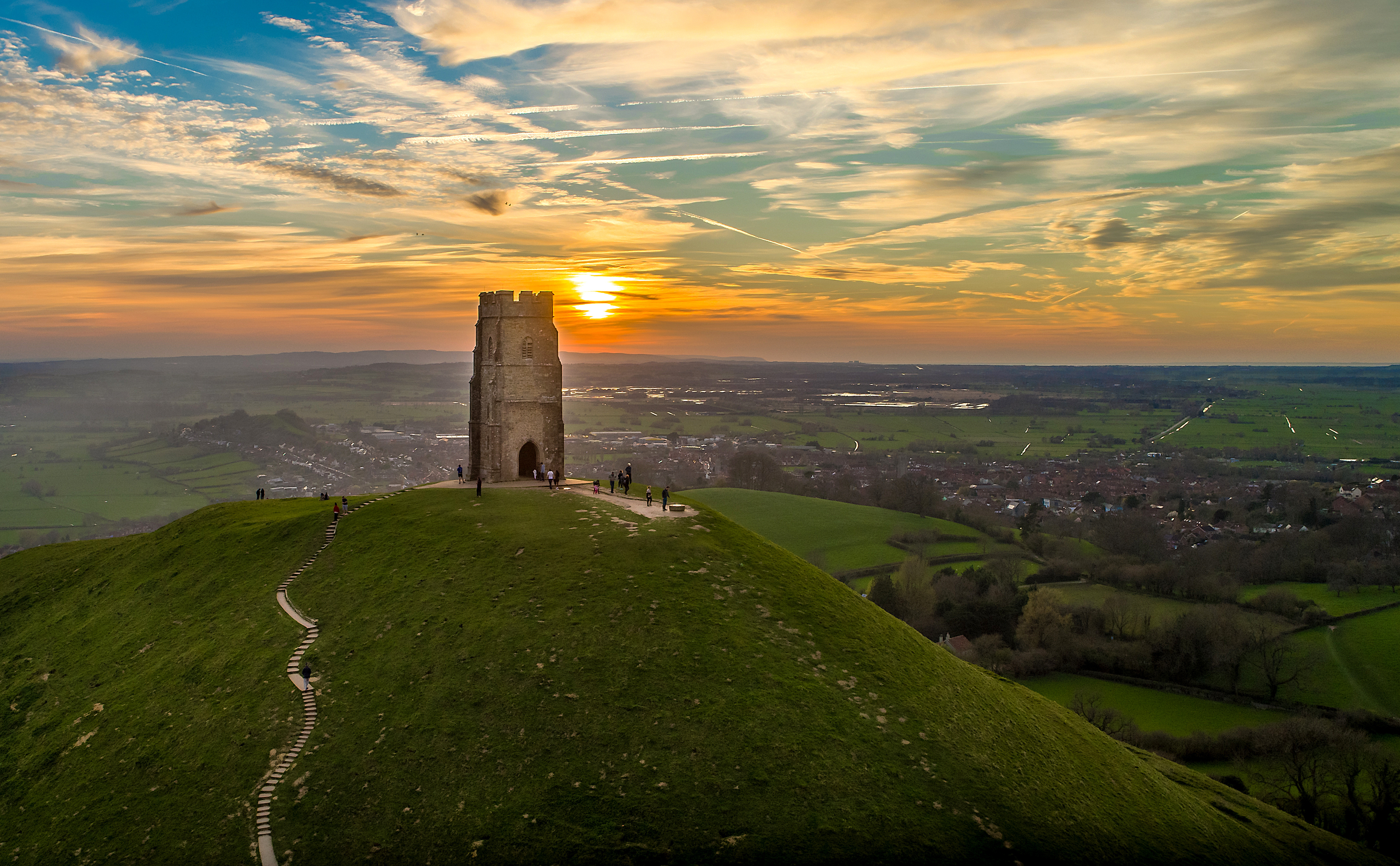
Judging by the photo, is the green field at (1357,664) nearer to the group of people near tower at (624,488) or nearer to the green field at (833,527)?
the green field at (833,527)

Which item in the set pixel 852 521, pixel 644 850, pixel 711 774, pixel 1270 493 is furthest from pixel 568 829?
pixel 1270 493

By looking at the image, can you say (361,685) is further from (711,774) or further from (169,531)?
(169,531)

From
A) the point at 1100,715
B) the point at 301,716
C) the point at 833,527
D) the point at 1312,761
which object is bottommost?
the point at 1100,715

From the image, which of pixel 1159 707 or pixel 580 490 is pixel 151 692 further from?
pixel 1159 707

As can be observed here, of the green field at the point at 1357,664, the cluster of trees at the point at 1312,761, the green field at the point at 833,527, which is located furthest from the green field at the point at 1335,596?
the cluster of trees at the point at 1312,761

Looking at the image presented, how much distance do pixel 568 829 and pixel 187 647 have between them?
2700 cm

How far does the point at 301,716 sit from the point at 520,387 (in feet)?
95.4

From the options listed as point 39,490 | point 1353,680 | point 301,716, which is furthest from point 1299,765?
point 39,490

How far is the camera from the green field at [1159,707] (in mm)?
64250

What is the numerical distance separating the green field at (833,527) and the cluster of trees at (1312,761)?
42.9 meters

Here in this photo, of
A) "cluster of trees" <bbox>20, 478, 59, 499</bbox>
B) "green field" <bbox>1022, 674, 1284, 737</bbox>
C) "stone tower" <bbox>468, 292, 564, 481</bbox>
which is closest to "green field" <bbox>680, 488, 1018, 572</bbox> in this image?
"green field" <bbox>1022, 674, 1284, 737</bbox>

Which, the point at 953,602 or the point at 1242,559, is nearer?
the point at 953,602

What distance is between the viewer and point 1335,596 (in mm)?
94750

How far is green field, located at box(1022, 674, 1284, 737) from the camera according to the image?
211 ft
